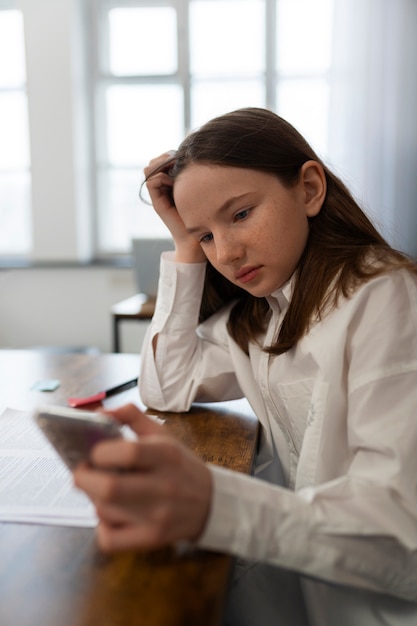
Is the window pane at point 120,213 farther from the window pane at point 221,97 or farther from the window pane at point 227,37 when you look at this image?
the window pane at point 227,37

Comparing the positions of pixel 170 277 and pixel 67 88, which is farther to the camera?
pixel 67 88

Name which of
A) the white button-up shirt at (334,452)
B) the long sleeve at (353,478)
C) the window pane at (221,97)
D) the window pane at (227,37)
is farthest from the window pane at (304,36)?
the long sleeve at (353,478)

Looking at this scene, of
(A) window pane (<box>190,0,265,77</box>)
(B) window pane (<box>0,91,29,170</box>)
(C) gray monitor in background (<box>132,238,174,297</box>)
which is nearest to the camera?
(C) gray monitor in background (<box>132,238,174,297</box>)

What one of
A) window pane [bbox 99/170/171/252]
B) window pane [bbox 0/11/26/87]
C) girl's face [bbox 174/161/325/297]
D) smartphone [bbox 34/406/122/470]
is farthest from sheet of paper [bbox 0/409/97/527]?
window pane [bbox 0/11/26/87]

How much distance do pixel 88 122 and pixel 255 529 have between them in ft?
14.3

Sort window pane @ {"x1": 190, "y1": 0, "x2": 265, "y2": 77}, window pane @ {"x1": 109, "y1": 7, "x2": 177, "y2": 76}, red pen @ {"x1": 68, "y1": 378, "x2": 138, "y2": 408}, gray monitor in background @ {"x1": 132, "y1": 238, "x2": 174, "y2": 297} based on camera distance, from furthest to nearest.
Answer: window pane @ {"x1": 109, "y1": 7, "x2": 177, "y2": 76} < window pane @ {"x1": 190, "y1": 0, "x2": 265, "y2": 77} < gray monitor in background @ {"x1": 132, "y1": 238, "x2": 174, "y2": 297} < red pen @ {"x1": 68, "y1": 378, "x2": 138, "y2": 408}

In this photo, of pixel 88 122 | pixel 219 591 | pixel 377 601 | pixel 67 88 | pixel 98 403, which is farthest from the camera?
pixel 88 122

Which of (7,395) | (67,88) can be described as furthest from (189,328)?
(67,88)

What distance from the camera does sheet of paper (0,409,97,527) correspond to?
0.64m

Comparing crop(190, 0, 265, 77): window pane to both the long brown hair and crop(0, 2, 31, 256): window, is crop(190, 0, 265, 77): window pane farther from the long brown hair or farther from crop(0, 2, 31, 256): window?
the long brown hair

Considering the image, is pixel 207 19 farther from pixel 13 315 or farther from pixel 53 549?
pixel 53 549

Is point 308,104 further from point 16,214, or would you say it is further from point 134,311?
point 134,311

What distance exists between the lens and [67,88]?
4.19 metres

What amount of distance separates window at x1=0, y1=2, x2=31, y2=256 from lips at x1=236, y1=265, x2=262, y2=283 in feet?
13.1
